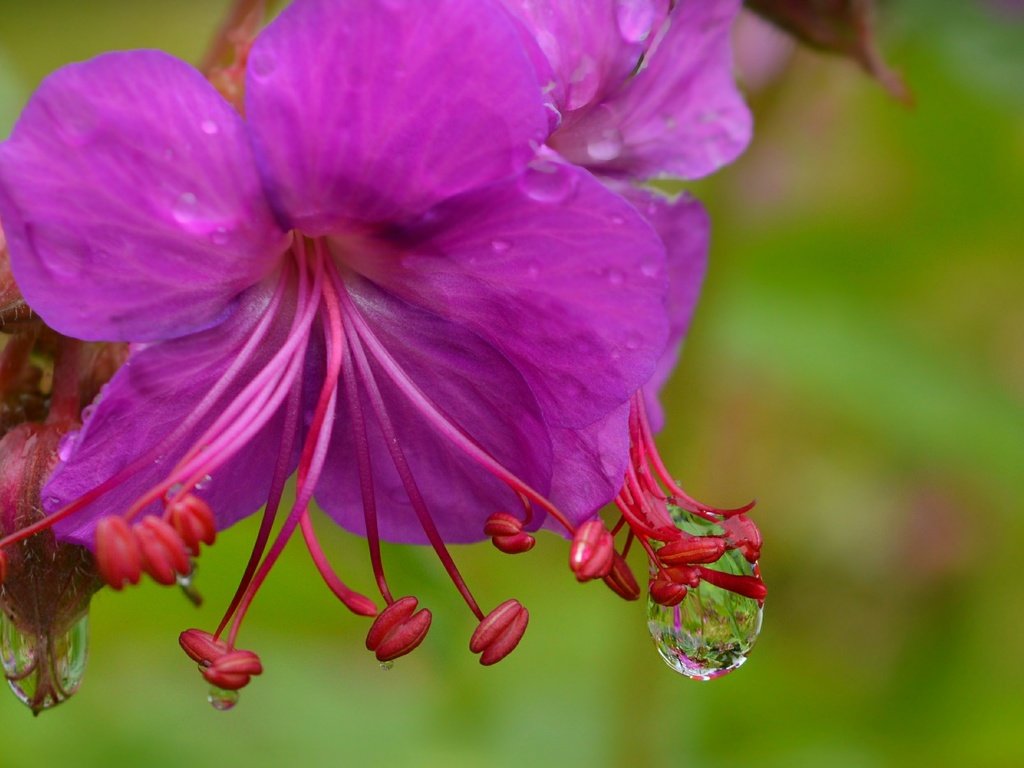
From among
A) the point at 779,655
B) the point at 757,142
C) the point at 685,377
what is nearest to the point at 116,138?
the point at 685,377

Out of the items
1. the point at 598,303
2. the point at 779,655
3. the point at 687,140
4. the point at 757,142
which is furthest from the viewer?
A: the point at 779,655

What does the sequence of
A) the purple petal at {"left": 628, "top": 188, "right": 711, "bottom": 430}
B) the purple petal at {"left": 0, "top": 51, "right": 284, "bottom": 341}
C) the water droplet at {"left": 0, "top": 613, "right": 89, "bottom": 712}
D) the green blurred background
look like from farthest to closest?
the green blurred background < the purple petal at {"left": 628, "top": 188, "right": 711, "bottom": 430} < the water droplet at {"left": 0, "top": 613, "right": 89, "bottom": 712} < the purple petal at {"left": 0, "top": 51, "right": 284, "bottom": 341}

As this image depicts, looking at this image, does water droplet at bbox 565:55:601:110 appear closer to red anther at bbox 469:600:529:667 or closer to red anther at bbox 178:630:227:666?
red anther at bbox 469:600:529:667

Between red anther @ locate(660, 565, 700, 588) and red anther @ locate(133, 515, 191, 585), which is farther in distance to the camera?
red anther @ locate(660, 565, 700, 588)

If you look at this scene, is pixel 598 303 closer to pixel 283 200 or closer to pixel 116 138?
pixel 283 200

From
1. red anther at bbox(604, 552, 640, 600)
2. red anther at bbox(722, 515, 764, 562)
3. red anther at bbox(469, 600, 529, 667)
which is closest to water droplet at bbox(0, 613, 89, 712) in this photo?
red anther at bbox(469, 600, 529, 667)

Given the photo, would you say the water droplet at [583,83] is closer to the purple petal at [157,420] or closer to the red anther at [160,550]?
the purple petal at [157,420]

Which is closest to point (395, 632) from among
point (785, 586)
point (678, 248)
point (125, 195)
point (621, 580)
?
point (621, 580)

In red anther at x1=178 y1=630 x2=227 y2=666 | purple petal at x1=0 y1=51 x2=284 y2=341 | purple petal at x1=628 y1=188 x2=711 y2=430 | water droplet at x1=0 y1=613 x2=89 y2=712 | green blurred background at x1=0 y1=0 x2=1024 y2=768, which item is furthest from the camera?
green blurred background at x1=0 y1=0 x2=1024 y2=768
